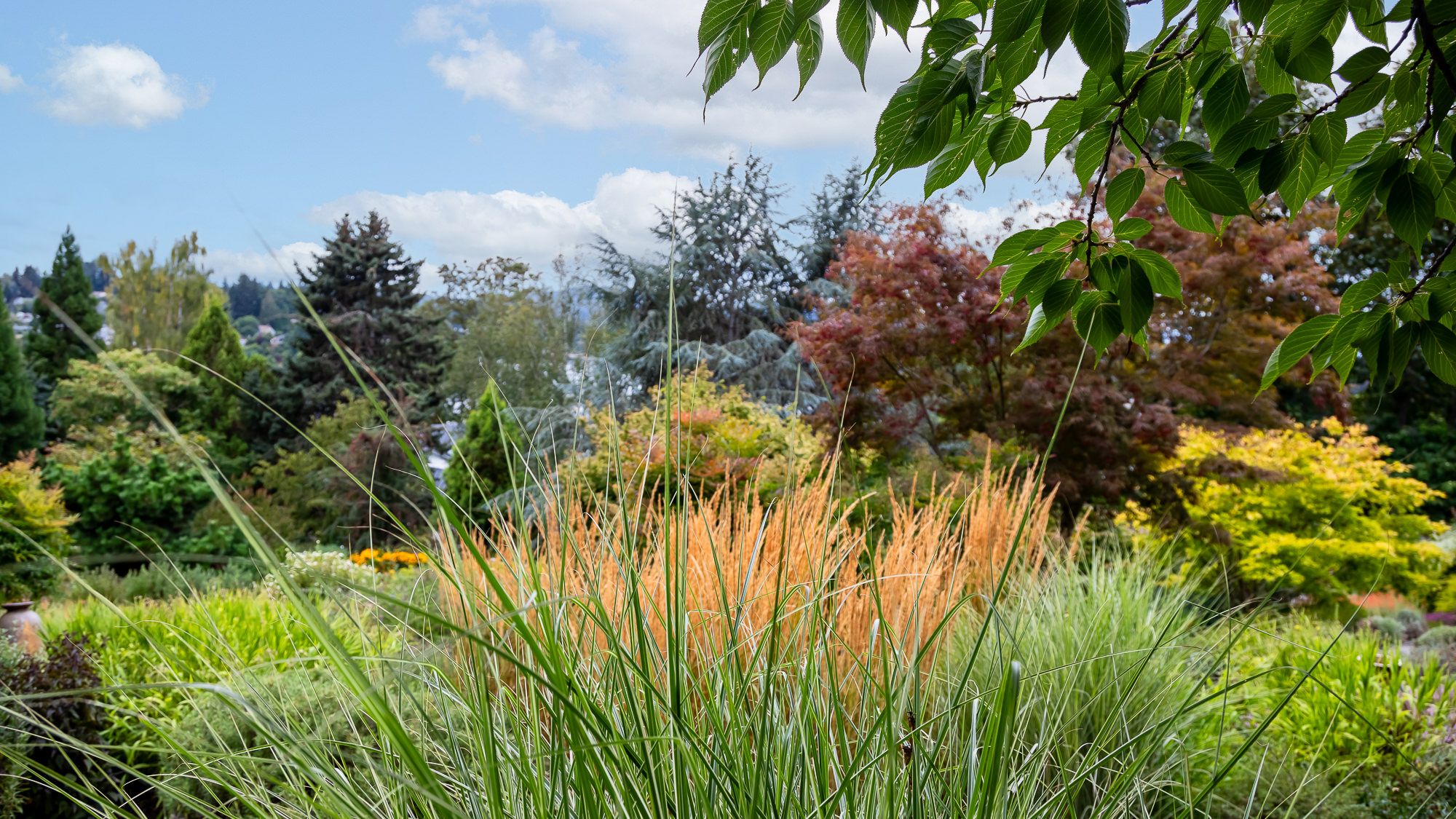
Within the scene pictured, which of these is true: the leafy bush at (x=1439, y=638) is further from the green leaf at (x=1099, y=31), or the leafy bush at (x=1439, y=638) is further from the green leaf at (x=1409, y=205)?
the green leaf at (x=1099, y=31)

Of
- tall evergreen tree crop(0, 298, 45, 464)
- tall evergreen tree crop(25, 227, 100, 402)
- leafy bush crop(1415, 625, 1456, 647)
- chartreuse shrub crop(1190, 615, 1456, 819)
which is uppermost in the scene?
tall evergreen tree crop(25, 227, 100, 402)

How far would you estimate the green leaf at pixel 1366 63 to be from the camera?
1.16 m

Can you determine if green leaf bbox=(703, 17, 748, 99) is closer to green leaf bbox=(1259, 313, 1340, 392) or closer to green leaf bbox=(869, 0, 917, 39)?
green leaf bbox=(869, 0, 917, 39)

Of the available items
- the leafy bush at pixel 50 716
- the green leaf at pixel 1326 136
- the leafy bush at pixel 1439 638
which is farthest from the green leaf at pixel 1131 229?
the leafy bush at pixel 1439 638

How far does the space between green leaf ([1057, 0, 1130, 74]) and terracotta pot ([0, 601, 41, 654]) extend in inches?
226

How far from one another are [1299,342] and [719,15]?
3.50 ft

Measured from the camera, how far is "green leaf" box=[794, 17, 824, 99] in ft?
3.29

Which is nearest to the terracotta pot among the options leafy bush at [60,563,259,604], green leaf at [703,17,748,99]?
leafy bush at [60,563,259,604]

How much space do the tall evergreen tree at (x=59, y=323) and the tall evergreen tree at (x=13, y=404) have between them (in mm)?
1813

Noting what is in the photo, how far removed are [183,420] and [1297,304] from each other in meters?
17.3

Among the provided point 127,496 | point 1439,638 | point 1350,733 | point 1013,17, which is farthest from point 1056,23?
point 127,496

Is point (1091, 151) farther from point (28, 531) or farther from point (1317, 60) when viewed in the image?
point (28, 531)

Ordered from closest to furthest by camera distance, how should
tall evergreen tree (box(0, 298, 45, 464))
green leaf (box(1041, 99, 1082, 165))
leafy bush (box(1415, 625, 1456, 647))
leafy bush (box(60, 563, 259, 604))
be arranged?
green leaf (box(1041, 99, 1082, 165))
leafy bush (box(1415, 625, 1456, 647))
leafy bush (box(60, 563, 259, 604))
tall evergreen tree (box(0, 298, 45, 464))

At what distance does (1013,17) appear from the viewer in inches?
33.8
